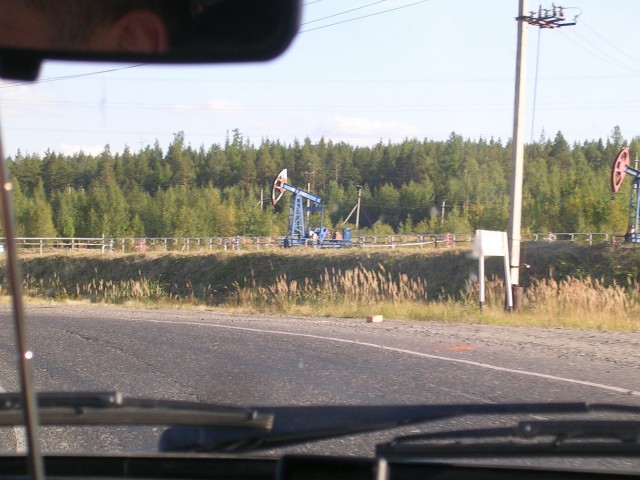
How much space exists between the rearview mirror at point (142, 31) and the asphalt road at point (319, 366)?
78.9 inches

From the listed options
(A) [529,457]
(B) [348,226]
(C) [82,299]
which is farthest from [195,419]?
(B) [348,226]

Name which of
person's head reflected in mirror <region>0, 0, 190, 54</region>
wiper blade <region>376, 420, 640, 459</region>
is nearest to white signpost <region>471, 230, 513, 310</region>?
wiper blade <region>376, 420, 640, 459</region>

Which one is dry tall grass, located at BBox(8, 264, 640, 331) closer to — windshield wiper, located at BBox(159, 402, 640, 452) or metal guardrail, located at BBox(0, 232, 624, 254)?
windshield wiper, located at BBox(159, 402, 640, 452)

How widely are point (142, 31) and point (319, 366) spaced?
5.71 metres

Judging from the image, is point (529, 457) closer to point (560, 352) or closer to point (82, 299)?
point (560, 352)

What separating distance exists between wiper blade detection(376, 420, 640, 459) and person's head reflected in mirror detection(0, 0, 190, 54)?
1.61 metres

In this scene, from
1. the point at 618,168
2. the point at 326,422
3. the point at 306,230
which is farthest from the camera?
the point at 306,230

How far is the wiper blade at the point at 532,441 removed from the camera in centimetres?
279

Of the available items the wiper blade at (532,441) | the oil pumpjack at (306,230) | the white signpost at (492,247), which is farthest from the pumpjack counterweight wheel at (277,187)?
the wiper blade at (532,441)

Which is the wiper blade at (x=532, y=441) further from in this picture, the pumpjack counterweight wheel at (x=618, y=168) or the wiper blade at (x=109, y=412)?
the pumpjack counterweight wheel at (x=618, y=168)

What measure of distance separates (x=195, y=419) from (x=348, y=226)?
3388 cm

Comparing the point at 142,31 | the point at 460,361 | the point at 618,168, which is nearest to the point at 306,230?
the point at 618,168

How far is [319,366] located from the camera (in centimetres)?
737

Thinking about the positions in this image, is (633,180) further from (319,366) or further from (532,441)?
(532,441)
